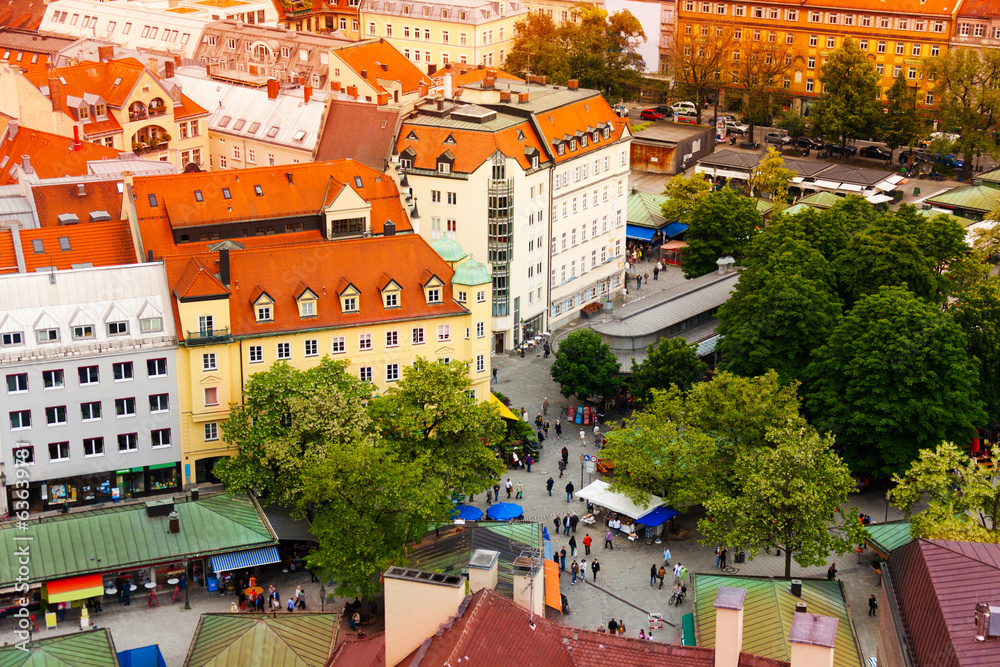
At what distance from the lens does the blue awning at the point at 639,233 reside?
133250 mm

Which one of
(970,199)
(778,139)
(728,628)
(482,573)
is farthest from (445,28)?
(728,628)

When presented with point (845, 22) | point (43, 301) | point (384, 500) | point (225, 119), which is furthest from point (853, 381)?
point (845, 22)

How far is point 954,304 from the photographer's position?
310ft

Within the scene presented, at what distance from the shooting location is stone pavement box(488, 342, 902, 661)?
73438mm

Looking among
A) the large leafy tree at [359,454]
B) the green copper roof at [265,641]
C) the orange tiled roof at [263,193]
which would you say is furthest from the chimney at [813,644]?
the orange tiled roof at [263,193]

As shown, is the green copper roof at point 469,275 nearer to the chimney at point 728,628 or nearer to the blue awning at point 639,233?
the chimney at point 728,628

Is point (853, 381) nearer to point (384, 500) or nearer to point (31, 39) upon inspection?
point (384, 500)

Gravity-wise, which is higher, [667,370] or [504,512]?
[667,370]

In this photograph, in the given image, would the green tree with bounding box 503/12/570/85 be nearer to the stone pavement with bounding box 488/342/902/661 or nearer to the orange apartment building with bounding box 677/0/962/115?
the orange apartment building with bounding box 677/0/962/115

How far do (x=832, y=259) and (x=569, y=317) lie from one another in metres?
25.0

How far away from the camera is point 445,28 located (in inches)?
6811

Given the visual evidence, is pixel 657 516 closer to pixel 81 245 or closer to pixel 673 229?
pixel 81 245

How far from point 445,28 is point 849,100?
1978 inches

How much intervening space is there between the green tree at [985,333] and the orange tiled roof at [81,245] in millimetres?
54990
